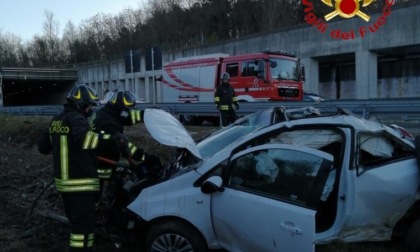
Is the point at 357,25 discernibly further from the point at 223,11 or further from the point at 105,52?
the point at 105,52

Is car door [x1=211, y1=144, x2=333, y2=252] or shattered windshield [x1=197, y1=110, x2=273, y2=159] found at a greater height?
shattered windshield [x1=197, y1=110, x2=273, y2=159]

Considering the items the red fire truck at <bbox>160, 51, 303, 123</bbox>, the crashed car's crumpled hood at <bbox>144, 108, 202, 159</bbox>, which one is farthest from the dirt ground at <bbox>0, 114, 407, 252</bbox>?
the red fire truck at <bbox>160, 51, 303, 123</bbox>

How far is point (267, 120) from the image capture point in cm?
518

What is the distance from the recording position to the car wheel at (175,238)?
382cm

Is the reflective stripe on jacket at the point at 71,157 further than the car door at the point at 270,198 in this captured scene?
Yes

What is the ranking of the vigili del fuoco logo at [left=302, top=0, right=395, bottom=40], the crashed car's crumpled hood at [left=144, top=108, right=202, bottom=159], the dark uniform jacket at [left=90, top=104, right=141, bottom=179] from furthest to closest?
the vigili del fuoco logo at [left=302, top=0, right=395, bottom=40] → the dark uniform jacket at [left=90, top=104, right=141, bottom=179] → the crashed car's crumpled hood at [left=144, top=108, right=202, bottom=159]

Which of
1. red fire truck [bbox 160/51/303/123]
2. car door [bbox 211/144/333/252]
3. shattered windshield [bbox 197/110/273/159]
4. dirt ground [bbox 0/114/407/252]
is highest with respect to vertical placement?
red fire truck [bbox 160/51/303/123]

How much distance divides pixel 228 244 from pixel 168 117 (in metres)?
1.74

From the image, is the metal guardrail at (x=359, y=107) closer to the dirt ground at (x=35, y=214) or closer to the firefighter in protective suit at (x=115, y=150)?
the dirt ground at (x=35, y=214)

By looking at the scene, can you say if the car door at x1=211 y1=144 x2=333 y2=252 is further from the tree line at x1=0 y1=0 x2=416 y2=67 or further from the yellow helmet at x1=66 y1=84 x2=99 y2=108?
the tree line at x1=0 y1=0 x2=416 y2=67

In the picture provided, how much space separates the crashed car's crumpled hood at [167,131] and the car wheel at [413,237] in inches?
78.1

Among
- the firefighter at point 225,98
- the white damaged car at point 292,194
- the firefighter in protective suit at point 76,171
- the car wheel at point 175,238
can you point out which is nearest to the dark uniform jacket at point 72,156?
the firefighter in protective suit at point 76,171

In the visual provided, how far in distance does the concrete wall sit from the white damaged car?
52.8ft

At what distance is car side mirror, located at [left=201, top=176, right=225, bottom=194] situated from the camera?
3.72 meters
